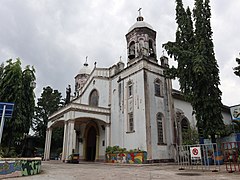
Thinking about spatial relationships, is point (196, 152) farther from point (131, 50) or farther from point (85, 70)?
point (85, 70)

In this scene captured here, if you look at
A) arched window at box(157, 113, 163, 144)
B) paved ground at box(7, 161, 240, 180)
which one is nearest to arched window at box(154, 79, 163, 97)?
arched window at box(157, 113, 163, 144)

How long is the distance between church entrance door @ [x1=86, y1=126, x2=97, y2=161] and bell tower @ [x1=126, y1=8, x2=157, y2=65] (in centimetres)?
887

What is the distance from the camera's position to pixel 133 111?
1730 cm

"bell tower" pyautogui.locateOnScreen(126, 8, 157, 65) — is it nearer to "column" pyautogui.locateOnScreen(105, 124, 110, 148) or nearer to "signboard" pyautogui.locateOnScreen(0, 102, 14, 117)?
"column" pyautogui.locateOnScreen(105, 124, 110, 148)

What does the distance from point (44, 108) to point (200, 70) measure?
1319 inches

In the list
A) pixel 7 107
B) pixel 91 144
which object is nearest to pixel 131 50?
pixel 91 144

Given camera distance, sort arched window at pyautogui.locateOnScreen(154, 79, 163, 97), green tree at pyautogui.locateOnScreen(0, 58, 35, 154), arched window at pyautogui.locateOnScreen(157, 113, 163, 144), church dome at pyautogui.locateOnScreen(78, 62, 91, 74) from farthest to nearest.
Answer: church dome at pyautogui.locateOnScreen(78, 62, 91, 74), arched window at pyautogui.locateOnScreen(154, 79, 163, 97), arched window at pyautogui.locateOnScreen(157, 113, 163, 144), green tree at pyautogui.locateOnScreen(0, 58, 35, 154)

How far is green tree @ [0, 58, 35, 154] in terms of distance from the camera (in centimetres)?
1105

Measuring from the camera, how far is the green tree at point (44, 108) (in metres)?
36.3

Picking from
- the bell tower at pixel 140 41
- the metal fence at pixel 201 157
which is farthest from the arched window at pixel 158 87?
the metal fence at pixel 201 157

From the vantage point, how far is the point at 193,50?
48.3 feet

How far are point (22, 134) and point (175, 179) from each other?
9087 mm

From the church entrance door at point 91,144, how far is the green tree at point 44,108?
16.5m

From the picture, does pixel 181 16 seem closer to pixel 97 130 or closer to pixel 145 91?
pixel 145 91
